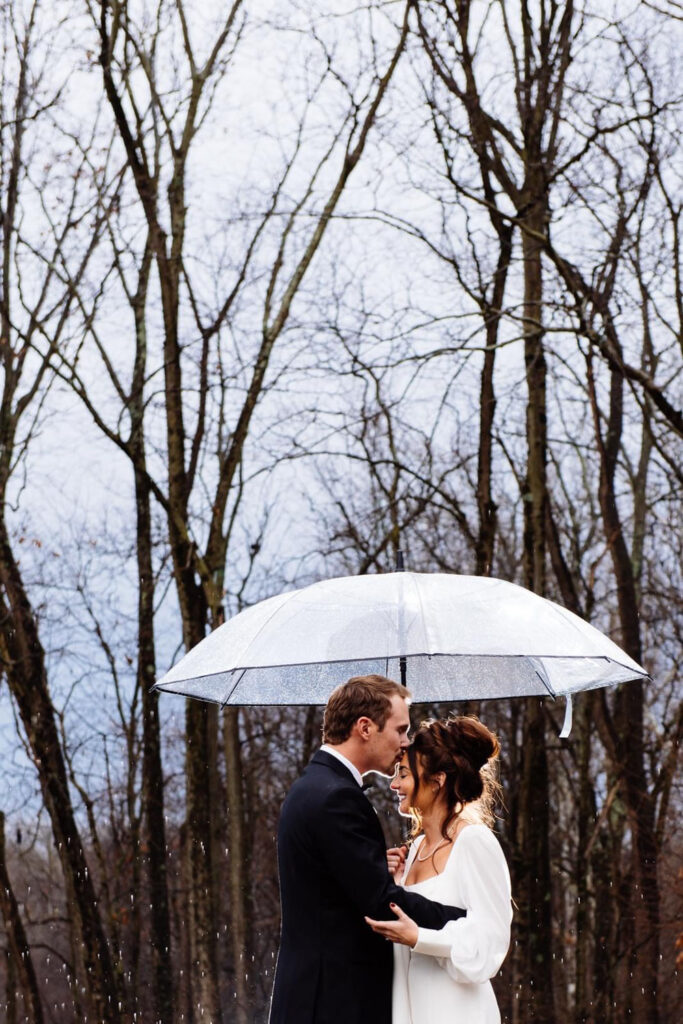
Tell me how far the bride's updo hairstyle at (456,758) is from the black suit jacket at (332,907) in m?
0.25

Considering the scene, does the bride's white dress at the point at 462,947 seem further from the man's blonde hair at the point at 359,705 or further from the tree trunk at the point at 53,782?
the tree trunk at the point at 53,782

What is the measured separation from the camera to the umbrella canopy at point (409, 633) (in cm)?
344

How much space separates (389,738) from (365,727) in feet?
0.23

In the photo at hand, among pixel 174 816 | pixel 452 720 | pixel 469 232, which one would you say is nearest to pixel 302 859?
pixel 452 720

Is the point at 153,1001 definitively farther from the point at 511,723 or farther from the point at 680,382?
the point at 680,382

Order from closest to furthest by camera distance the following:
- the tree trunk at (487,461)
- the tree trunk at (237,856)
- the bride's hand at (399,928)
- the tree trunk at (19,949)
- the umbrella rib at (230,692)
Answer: the bride's hand at (399,928), the umbrella rib at (230,692), the tree trunk at (487,461), the tree trunk at (19,949), the tree trunk at (237,856)

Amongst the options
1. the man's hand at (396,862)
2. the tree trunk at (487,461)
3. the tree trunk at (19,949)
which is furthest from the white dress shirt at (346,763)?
the tree trunk at (19,949)

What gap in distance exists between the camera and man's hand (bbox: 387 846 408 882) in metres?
3.49

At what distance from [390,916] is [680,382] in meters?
13.1

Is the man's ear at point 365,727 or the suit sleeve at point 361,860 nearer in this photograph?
the suit sleeve at point 361,860

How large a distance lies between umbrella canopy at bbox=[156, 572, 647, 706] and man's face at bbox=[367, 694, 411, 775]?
177mm

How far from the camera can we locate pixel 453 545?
59.4 feet

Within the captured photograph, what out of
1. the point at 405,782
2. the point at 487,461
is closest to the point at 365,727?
the point at 405,782

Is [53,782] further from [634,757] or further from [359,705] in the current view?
[359,705]
